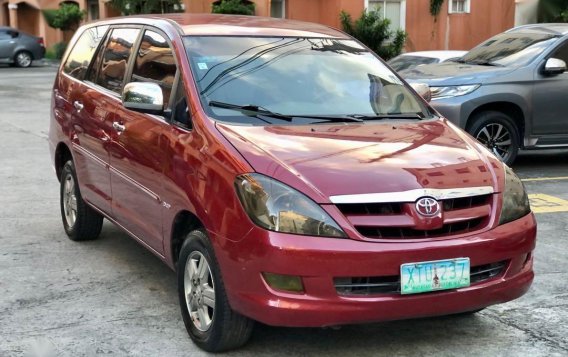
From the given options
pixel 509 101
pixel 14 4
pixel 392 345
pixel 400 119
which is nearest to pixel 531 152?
pixel 509 101

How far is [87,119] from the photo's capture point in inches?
223

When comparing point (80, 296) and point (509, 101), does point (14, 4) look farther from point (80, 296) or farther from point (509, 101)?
point (80, 296)

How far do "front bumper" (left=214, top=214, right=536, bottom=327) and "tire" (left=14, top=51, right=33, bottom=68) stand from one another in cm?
2885

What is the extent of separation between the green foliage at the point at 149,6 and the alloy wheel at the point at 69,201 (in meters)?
19.0

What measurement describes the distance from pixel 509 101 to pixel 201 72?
18.0 feet

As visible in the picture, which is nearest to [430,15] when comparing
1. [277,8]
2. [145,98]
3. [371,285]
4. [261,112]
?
[277,8]

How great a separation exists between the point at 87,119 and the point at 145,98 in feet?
4.35

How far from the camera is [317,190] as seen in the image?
361 centimetres

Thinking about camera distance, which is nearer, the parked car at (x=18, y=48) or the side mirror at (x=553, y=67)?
the side mirror at (x=553, y=67)

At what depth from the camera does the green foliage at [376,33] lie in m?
22.6

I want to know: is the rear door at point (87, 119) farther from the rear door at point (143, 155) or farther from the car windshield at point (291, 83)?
the car windshield at point (291, 83)

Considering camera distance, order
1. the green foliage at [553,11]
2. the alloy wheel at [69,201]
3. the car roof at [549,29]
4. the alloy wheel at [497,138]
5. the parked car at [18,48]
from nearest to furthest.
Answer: the alloy wheel at [69,201] < the alloy wheel at [497,138] < the car roof at [549,29] < the green foliage at [553,11] < the parked car at [18,48]

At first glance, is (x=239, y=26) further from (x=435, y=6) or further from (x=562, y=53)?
(x=435, y=6)

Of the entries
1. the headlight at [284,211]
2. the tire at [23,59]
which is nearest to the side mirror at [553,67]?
the headlight at [284,211]
